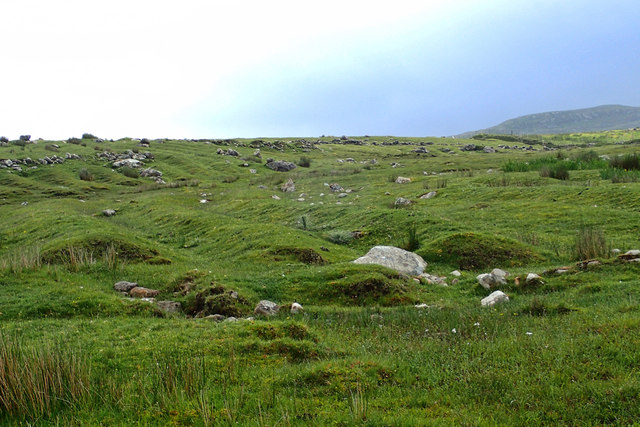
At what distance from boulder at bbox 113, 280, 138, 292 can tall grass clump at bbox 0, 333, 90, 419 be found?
398 inches

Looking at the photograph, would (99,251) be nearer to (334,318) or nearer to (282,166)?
(334,318)

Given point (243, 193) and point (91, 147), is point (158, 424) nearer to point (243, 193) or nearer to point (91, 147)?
→ point (243, 193)

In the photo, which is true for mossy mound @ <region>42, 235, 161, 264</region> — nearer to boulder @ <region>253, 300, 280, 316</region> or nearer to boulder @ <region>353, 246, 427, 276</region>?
boulder @ <region>253, 300, 280, 316</region>

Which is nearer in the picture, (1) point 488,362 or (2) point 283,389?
(2) point 283,389

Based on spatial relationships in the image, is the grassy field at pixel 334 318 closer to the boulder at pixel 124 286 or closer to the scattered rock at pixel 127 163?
the boulder at pixel 124 286

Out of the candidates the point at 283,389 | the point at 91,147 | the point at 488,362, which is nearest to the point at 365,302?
the point at 488,362

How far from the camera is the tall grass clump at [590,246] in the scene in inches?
659

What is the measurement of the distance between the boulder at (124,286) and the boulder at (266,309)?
6.56 meters

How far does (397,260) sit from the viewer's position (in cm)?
1889

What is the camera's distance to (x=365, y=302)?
15.2 metres

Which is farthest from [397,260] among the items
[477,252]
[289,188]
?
[289,188]

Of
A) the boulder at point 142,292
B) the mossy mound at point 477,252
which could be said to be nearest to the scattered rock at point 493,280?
the mossy mound at point 477,252

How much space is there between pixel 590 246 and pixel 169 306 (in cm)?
1725

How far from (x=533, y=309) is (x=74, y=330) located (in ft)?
41.8
